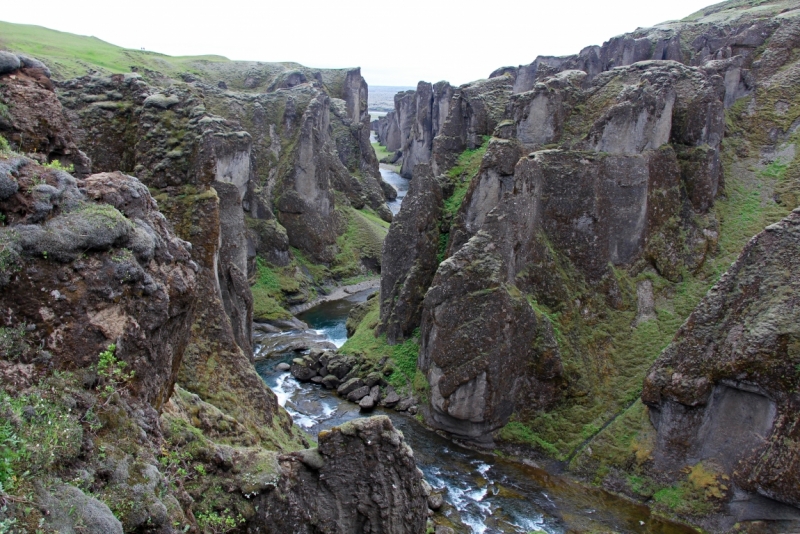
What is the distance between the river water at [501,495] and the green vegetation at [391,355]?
2421 mm

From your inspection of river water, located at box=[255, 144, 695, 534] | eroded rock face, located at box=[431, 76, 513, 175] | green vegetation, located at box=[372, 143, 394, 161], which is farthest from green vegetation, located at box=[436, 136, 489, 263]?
green vegetation, located at box=[372, 143, 394, 161]

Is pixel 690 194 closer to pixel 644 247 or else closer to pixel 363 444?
pixel 644 247

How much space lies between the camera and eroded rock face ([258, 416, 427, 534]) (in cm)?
1616

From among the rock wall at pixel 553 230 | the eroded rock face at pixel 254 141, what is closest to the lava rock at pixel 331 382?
the rock wall at pixel 553 230

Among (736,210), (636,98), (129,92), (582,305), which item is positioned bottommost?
(582,305)

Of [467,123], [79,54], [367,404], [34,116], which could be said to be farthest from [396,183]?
[34,116]

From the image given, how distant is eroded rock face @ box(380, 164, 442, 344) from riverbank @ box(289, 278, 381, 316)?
17.1 meters

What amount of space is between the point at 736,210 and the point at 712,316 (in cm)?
1549

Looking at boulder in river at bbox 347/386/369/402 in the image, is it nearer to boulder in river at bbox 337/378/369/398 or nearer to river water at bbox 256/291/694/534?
boulder in river at bbox 337/378/369/398

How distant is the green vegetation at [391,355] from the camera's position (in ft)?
133

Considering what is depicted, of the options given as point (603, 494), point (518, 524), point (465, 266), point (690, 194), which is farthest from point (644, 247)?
point (518, 524)

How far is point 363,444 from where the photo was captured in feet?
56.6

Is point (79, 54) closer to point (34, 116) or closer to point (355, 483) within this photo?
point (34, 116)

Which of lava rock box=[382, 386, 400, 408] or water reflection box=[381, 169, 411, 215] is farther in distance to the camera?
water reflection box=[381, 169, 411, 215]
